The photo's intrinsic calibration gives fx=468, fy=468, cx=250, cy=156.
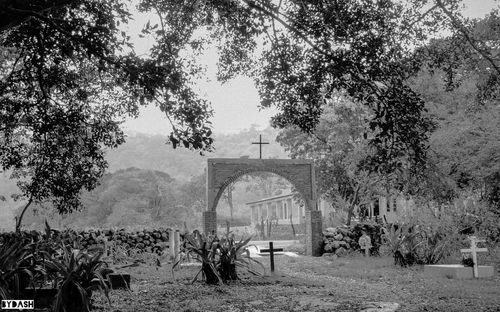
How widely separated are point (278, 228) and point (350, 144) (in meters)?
15.1

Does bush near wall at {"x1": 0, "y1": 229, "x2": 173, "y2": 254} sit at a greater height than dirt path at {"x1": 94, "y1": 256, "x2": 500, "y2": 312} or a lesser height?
greater

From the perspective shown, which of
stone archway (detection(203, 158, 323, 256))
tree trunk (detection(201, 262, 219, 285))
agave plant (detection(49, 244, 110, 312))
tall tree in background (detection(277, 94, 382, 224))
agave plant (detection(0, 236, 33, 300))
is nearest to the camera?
agave plant (detection(0, 236, 33, 300))

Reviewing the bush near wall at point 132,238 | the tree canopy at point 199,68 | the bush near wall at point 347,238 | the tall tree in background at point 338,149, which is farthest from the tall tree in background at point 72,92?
the tall tree in background at point 338,149

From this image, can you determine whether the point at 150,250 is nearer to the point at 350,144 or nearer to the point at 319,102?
the point at 350,144

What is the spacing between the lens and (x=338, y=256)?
17719 millimetres

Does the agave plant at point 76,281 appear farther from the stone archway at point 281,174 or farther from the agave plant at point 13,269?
the stone archway at point 281,174

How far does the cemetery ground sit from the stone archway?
5.66 metres

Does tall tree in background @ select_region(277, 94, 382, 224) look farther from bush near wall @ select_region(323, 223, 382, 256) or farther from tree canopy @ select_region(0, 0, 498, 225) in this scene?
tree canopy @ select_region(0, 0, 498, 225)

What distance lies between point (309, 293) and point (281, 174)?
34.3ft

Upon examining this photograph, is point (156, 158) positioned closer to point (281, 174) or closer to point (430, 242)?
point (281, 174)

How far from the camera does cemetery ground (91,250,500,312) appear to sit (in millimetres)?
6750

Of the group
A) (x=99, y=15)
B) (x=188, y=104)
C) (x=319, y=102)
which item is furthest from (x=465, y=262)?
(x=99, y=15)

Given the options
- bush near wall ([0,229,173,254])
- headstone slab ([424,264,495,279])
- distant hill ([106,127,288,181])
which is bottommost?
headstone slab ([424,264,495,279])

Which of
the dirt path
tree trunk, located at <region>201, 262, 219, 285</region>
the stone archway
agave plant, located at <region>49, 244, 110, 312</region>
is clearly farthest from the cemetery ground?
the stone archway
